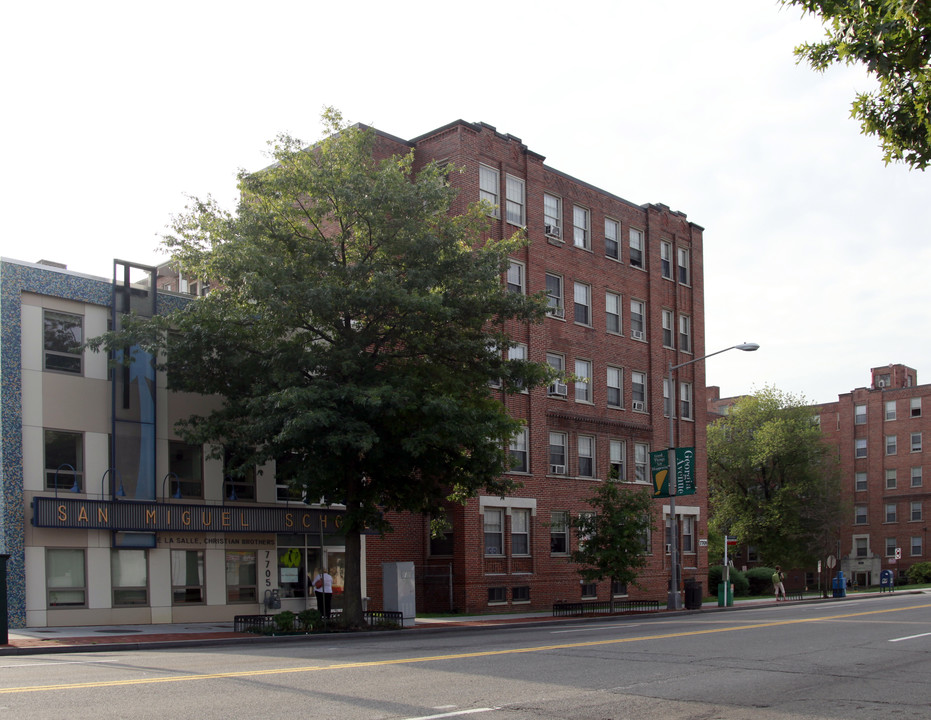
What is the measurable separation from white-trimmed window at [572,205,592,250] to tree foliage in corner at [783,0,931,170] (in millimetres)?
28169

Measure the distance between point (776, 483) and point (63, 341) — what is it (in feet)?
164

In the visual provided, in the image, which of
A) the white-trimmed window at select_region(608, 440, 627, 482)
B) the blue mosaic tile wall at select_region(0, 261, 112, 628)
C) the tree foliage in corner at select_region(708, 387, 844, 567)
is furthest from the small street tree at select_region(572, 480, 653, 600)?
the tree foliage in corner at select_region(708, 387, 844, 567)

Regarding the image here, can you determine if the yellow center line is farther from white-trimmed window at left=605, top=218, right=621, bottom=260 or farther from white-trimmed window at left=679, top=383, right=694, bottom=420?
white-trimmed window at left=679, top=383, right=694, bottom=420

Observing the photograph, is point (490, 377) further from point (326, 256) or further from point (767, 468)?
point (767, 468)

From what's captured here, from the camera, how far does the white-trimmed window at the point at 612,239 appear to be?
1614 inches

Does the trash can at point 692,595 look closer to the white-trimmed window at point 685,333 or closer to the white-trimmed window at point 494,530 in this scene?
the white-trimmed window at point 494,530

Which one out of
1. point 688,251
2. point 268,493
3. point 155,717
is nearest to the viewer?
point 155,717

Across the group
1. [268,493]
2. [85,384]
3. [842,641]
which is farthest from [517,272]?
[842,641]

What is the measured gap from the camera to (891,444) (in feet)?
261

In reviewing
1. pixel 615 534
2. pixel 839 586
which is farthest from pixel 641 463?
pixel 615 534

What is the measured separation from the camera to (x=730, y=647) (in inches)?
658

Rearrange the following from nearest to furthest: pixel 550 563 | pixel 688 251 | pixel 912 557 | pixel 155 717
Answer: pixel 155 717
pixel 550 563
pixel 688 251
pixel 912 557

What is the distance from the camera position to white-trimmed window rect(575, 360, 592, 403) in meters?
38.4

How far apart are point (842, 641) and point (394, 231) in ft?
42.4
